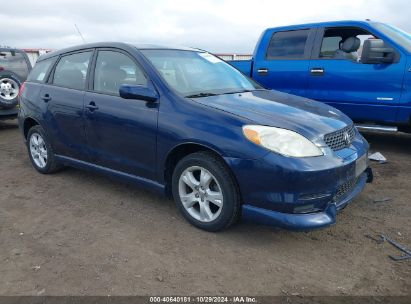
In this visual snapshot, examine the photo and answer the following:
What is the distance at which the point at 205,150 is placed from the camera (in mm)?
3293

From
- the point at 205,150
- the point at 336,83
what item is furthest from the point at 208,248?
the point at 336,83

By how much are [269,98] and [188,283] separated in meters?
2.01

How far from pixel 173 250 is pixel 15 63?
712 cm

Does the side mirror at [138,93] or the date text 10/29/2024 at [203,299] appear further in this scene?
the side mirror at [138,93]

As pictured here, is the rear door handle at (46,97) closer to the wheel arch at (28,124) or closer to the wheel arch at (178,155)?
the wheel arch at (28,124)

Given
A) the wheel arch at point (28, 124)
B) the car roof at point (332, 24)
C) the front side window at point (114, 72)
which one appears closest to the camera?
the front side window at point (114, 72)

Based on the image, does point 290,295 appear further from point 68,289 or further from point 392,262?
point 68,289

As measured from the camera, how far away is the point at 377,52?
537 cm

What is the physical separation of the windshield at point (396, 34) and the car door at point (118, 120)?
12.2 feet

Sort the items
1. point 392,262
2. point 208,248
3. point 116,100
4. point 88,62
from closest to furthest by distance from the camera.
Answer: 1. point 392,262
2. point 208,248
3. point 116,100
4. point 88,62

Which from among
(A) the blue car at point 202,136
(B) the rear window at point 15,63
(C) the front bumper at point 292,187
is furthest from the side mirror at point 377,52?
(B) the rear window at point 15,63

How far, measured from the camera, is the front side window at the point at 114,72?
3.84 meters

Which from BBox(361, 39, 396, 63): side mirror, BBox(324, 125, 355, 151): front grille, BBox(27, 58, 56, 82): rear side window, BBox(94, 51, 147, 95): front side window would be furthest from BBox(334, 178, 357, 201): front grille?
BBox(27, 58, 56, 82): rear side window

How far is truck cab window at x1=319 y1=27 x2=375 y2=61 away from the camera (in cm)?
584
